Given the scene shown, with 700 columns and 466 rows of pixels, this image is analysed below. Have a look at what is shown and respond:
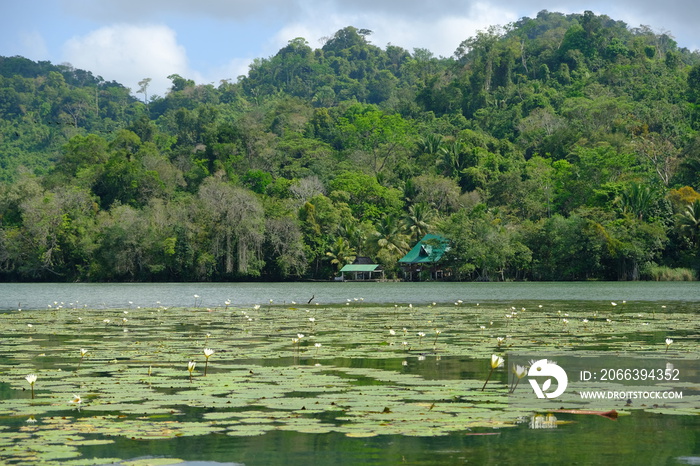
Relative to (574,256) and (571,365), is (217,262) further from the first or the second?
(571,365)

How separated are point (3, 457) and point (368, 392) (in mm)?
4072

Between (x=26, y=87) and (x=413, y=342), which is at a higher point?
(x=26, y=87)

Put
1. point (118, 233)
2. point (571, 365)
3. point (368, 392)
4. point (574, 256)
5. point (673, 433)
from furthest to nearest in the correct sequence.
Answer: point (118, 233)
point (574, 256)
point (571, 365)
point (368, 392)
point (673, 433)

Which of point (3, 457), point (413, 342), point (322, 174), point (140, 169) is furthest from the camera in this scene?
point (322, 174)

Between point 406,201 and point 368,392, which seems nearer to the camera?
point 368,392

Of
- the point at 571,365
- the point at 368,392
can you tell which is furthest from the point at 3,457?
the point at 571,365

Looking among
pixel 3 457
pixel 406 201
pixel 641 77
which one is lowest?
pixel 3 457

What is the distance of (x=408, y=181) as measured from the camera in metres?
87.3

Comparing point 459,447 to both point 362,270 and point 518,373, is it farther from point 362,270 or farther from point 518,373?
point 362,270

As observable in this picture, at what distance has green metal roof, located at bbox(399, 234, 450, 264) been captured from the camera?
2972 inches

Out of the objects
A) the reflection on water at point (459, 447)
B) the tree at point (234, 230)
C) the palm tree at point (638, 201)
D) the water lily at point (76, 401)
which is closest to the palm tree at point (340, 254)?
the tree at point (234, 230)

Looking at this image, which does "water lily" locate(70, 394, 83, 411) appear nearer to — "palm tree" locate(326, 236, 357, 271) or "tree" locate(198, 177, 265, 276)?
"tree" locate(198, 177, 265, 276)

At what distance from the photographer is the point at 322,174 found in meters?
94.0

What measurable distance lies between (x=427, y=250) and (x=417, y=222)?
19.0ft
